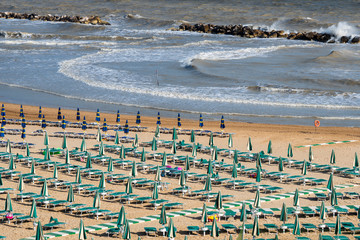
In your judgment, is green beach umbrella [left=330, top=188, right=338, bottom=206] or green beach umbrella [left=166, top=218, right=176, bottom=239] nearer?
green beach umbrella [left=166, top=218, right=176, bottom=239]

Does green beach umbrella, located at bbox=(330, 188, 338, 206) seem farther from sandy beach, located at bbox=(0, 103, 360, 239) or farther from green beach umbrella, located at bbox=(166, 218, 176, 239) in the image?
green beach umbrella, located at bbox=(166, 218, 176, 239)

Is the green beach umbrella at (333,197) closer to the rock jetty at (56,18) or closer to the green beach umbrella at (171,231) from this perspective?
the green beach umbrella at (171,231)

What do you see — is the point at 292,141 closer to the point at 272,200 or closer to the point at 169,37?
the point at 272,200

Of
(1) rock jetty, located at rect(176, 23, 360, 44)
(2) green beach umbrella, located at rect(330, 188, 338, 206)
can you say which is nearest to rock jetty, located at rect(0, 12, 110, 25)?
(1) rock jetty, located at rect(176, 23, 360, 44)

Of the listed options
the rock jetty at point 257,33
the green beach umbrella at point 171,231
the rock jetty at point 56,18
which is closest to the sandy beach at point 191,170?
the green beach umbrella at point 171,231

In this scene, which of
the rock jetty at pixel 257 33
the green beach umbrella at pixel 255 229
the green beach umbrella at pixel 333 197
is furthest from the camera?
the rock jetty at pixel 257 33

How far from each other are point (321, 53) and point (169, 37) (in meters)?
23.7

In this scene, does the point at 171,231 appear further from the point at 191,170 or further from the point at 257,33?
the point at 257,33

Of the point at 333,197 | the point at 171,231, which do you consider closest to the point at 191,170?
the point at 333,197

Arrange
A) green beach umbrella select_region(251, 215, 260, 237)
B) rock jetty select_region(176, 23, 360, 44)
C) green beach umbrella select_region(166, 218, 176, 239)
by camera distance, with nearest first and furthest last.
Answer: green beach umbrella select_region(166, 218, 176, 239), green beach umbrella select_region(251, 215, 260, 237), rock jetty select_region(176, 23, 360, 44)

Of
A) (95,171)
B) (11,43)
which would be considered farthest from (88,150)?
(11,43)

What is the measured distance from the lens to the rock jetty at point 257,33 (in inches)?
3000

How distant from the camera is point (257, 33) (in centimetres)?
8156

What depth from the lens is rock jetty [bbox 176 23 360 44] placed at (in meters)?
76.2
